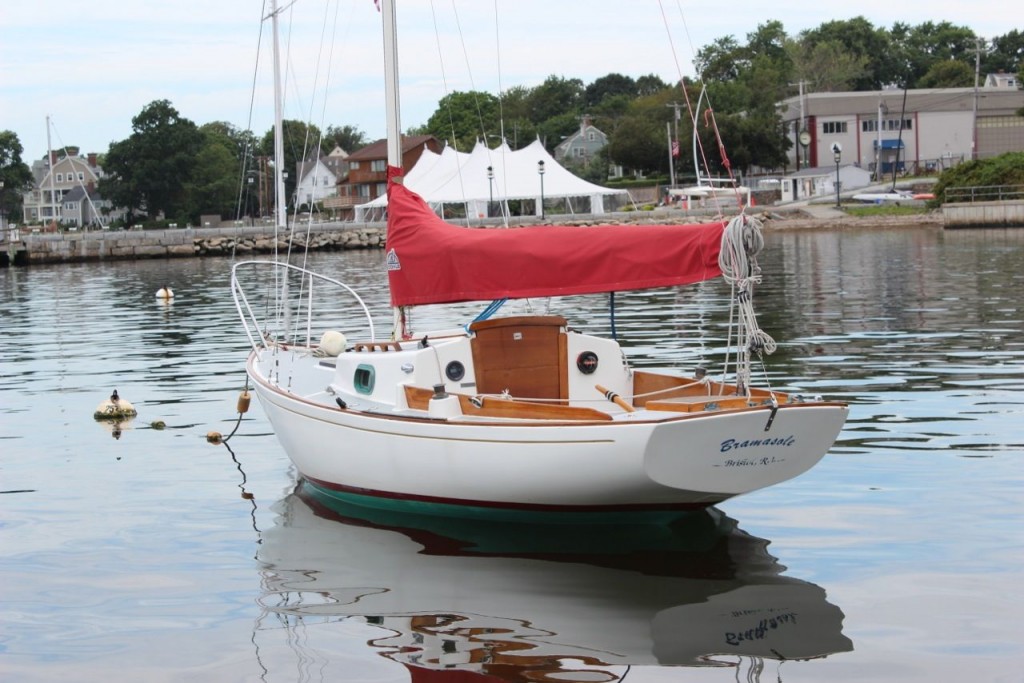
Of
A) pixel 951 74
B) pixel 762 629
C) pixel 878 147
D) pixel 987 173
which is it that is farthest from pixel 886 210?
pixel 762 629

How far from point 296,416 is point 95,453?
5206 mm

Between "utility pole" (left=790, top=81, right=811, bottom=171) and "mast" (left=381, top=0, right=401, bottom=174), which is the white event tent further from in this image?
"utility pole" (left=790, top=81, right=811, bottom=171)

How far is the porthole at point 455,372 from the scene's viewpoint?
13250 millimetres

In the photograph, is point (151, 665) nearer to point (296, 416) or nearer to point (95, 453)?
point (296, 416)

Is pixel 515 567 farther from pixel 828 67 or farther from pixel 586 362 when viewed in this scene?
pixel 828 67

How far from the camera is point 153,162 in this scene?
124812 millimetres

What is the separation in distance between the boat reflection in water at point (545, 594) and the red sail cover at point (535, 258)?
2.43 metres

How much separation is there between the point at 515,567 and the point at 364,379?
3325mm

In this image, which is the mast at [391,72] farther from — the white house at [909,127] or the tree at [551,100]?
the tree at [551,100]

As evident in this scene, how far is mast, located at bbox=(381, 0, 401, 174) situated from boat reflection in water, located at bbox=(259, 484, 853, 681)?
462cm

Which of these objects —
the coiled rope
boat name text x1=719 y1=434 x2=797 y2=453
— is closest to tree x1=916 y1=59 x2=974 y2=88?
the coiled rope

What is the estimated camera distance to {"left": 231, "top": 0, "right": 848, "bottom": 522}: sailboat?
10.9m

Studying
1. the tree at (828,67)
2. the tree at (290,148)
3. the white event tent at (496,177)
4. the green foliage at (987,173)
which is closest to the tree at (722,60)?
the tree at (828,67)

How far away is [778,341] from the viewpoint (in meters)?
25.7
